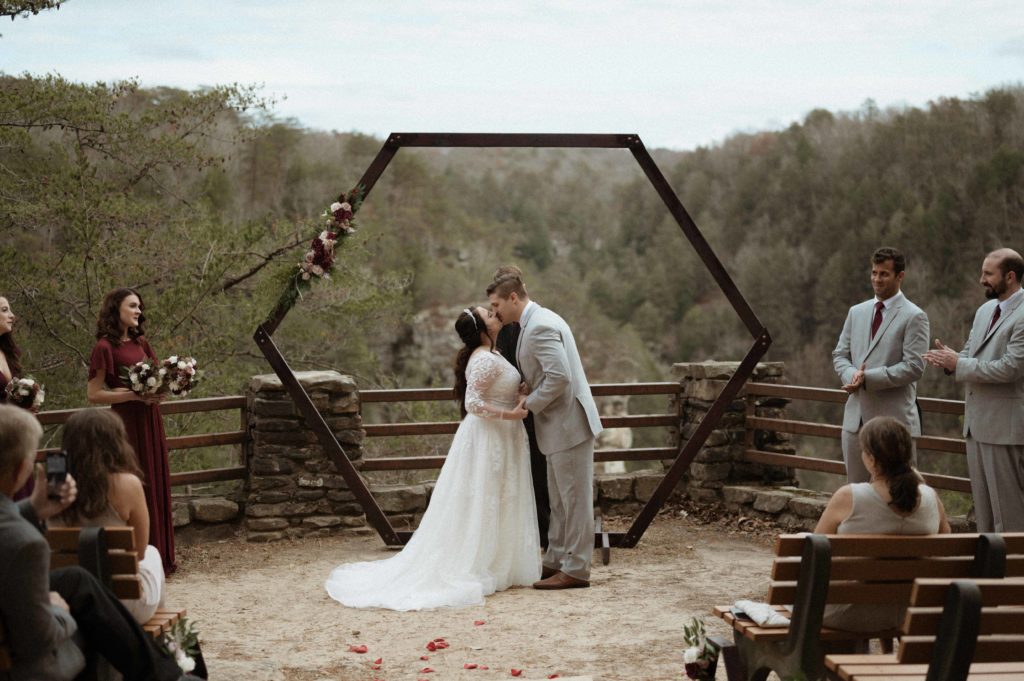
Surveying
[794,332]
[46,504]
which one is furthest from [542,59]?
[46,504]

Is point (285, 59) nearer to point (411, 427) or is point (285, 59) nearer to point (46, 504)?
point (411, 427)

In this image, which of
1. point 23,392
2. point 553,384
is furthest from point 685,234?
point 23,392

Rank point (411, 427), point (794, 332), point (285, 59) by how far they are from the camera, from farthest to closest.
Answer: point (285, 59)
point (794, 332)
point (411, 427)

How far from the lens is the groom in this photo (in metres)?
6.21

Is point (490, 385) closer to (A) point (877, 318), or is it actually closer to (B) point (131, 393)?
(B) point (131, 393)

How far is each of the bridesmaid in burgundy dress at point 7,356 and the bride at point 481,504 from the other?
2.04 metres

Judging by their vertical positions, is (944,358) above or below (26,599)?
above

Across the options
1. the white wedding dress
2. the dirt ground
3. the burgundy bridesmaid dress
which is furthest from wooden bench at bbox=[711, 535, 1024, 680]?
the burgundy bridesmaid dress

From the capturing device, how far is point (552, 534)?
6.52 meters

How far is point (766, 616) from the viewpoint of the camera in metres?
3.68

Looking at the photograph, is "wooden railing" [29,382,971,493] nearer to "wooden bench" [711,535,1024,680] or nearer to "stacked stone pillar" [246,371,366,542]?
"stacked stone pillar" [246,371,366,542]

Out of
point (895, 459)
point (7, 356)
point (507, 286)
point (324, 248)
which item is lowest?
point (895, 459)

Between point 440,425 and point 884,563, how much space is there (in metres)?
5.05

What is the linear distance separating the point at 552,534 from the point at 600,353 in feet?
97.2
